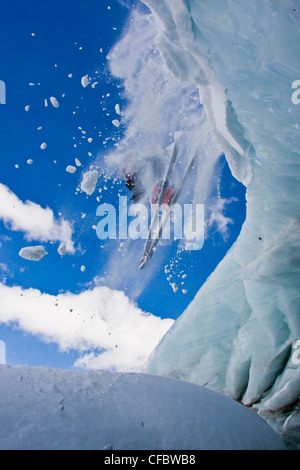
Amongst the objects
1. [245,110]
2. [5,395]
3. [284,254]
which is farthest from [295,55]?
[5,395]

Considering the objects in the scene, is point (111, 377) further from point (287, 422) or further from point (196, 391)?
point (287, 422)

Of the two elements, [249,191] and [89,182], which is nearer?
[249,191]

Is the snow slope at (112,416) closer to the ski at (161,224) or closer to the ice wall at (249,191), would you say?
the ice wall at (249,191)

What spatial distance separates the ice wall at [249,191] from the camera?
320cm

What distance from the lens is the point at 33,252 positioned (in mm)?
6055

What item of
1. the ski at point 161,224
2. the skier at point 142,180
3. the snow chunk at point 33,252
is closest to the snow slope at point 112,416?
the snow chunk at point 33,252

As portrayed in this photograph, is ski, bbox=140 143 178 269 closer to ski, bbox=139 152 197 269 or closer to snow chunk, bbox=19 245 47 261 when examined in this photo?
ski, bbox=139 152 197 269

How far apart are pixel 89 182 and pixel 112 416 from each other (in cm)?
510

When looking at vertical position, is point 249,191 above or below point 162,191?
below

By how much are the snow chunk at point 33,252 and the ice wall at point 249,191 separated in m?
3.64

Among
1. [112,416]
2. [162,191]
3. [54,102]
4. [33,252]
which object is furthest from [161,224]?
[112,416]

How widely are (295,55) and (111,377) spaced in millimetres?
3993

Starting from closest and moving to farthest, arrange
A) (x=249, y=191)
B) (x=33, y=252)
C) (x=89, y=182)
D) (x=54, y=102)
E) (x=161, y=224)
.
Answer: (x=249, y=191), (x=54, y=102), (x=33, y=252), (x=89, y=182), (x=161, y=224)

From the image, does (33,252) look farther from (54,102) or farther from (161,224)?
(161,224)
